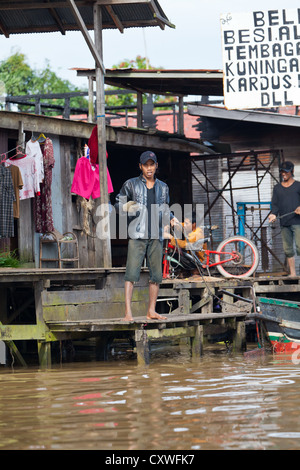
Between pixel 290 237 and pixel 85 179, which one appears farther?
pixel 85 179

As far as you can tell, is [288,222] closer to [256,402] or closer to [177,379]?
[177,379]

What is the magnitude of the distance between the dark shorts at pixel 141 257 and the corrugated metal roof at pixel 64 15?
4954 millimetres

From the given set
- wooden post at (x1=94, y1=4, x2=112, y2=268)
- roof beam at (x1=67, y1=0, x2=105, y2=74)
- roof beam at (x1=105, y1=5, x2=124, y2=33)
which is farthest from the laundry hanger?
roof beam at (x1=105, y1=5, x2=124, y2=33)

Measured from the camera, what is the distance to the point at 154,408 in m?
5.62

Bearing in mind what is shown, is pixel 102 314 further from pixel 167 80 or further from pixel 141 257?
pixel 167 80

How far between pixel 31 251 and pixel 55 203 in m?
0.98

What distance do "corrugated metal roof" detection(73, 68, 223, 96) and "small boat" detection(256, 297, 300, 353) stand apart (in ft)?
16.7

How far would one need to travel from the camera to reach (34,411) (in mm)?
5711

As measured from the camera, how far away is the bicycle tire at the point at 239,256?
12.5 meters

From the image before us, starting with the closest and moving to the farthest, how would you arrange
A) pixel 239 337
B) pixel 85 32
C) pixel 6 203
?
1. pixel 239 337
2. pixel 85 32
3. pixel 6 203

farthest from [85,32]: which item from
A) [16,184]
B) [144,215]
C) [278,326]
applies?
Answer: [278,326]

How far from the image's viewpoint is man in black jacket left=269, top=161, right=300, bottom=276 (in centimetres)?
1220

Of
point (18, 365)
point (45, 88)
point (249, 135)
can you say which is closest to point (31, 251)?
point (18, 365)

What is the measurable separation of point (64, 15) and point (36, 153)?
2.49 metres
